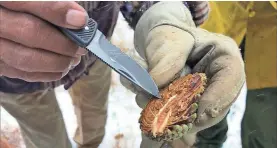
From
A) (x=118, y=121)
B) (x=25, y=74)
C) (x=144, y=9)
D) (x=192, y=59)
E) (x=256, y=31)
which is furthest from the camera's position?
(x=118, y=121)

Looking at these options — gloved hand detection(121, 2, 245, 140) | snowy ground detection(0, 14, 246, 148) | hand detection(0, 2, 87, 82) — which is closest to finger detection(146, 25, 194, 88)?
gloved hand detection(121, 2, 245, 140)

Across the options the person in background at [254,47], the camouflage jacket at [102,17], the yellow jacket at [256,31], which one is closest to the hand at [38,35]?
the camouflage jacket at [102,17]

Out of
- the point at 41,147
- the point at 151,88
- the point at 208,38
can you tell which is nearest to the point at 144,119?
the point at 151,88

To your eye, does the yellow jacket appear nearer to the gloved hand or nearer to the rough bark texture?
the gloved hand

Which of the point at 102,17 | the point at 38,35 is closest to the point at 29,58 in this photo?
the point at 38,35

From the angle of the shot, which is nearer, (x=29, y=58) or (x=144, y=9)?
(x=29, y=58)

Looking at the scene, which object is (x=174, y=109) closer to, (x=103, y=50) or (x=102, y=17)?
(x=103, y=50)

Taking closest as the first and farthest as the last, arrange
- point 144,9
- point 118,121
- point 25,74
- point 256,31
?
point 25,74
point 144,9
point 256,31
point 118,121
